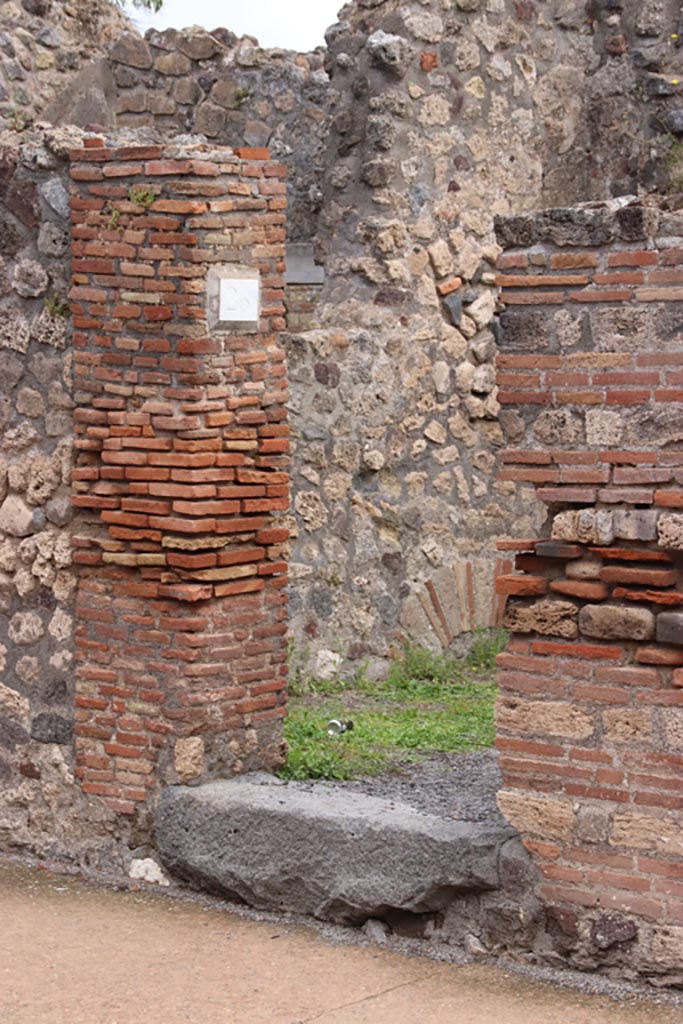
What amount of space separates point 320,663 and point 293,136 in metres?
3.70

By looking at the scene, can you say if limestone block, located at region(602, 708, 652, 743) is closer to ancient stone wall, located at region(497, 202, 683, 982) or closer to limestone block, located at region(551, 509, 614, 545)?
ancient stone wall, located at region(497, 202, 683, 982)

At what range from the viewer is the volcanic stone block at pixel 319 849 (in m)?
5.75

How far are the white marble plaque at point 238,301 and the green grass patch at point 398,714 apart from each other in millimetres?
1703

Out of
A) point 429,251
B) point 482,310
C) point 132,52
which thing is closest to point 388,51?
point 429,251

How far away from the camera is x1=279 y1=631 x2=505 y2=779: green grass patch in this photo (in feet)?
22.8

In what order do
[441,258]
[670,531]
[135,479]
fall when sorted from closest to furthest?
1. [670,531]
2. [135,479]
3. [441,258]

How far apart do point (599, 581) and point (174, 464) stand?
1691mm

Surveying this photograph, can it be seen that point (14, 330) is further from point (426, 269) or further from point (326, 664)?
point (426, 269)

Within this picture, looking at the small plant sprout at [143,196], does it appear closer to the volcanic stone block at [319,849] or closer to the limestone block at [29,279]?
the limestone block at [29,279]

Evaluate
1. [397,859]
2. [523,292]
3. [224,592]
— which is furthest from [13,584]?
[523,292]

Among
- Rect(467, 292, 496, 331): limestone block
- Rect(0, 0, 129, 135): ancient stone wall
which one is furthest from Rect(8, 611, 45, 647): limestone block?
Rect(0, 0, 129, 135): ancient stone wall

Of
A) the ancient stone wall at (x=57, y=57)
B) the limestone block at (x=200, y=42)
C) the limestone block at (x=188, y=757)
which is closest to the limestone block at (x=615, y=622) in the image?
the limestone block at (x=188, y=757)

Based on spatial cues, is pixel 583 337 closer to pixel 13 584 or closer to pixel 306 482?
pixel 13 584

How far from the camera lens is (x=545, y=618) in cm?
552
